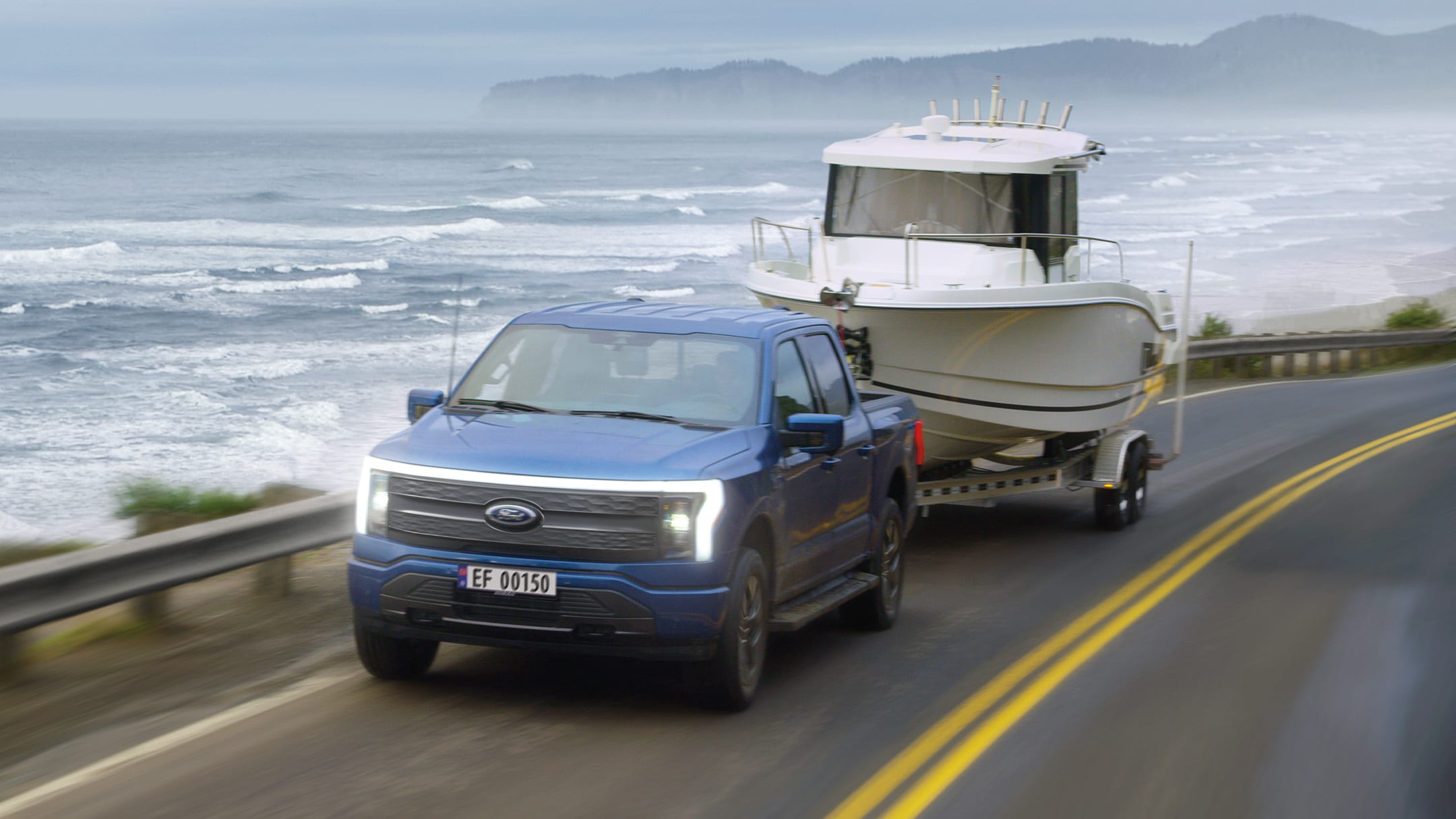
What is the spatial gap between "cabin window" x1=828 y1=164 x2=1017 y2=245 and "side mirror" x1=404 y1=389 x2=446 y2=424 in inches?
265

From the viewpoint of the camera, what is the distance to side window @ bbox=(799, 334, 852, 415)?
28.5 ft

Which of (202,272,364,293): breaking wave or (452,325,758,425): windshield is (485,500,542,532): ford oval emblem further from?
(202,272,364,293): breaking wave

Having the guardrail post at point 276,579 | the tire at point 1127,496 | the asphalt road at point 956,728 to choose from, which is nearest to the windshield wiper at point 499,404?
the asphalt road at point 956,728

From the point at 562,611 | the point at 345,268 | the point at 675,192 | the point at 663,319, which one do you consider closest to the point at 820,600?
the point at 663,319

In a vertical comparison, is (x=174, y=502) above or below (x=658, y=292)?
below

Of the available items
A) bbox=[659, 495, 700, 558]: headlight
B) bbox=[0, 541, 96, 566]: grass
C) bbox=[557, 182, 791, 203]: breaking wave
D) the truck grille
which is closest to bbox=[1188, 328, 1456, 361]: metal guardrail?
bbox=[0, 541, 96, 566]: grass

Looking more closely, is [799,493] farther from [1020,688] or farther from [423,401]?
[423,401]

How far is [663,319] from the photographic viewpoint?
8.18m

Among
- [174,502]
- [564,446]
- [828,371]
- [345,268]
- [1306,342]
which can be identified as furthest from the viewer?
[345,268]

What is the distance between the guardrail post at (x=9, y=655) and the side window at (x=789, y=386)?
370cm

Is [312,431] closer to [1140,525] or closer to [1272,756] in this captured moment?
[1140,525]

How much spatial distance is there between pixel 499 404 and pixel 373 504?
39.3 inches

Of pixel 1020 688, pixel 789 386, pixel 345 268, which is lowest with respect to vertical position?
pixel 1020 688

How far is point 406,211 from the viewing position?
79750 millimetres
